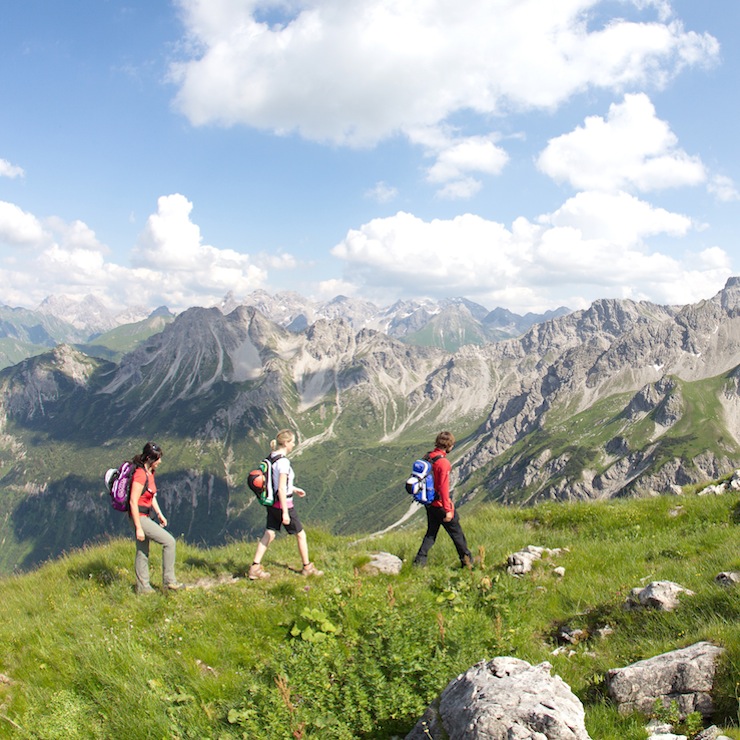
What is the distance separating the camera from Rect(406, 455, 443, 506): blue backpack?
12.9 m

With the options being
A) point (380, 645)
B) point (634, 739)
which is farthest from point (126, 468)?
point (634, 739)

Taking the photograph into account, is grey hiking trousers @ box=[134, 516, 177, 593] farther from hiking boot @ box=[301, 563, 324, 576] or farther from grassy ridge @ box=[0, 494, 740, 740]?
hiking boot @ box=[301, 563, 324, 576]

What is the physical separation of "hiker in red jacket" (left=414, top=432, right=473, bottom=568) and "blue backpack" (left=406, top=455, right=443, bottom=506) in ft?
0.32

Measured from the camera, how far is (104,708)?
24.1 feet

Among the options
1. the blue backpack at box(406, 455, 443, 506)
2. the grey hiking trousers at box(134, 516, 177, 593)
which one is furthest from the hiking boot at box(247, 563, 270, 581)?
the blue backpack at box(406, 455, 443, 506)

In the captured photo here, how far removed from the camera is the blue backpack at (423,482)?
12.9 m

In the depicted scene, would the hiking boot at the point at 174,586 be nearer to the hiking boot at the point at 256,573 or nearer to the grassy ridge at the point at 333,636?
the grassy ridge at the point at 333,636

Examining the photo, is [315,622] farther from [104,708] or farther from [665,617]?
[665,617]

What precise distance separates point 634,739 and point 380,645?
3.57 metres

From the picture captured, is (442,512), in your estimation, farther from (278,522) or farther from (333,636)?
(333,636)

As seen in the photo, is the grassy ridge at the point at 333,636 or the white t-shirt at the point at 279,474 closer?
the grassy ridge at the point at 333,636

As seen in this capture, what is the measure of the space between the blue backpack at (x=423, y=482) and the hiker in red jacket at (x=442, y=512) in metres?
0.10

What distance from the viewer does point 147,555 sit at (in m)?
12.0

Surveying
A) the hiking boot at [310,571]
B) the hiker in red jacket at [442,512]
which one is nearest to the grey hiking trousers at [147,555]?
the hiking boot at [310,571]
